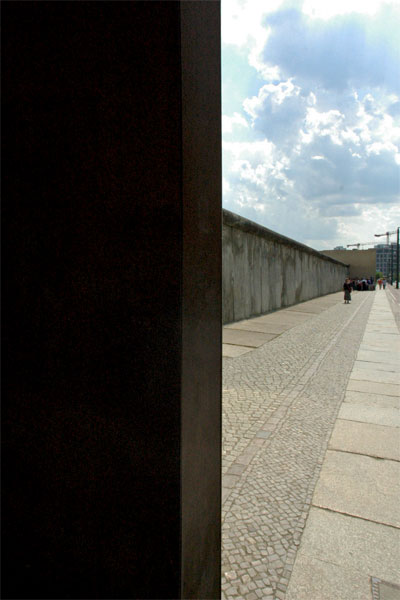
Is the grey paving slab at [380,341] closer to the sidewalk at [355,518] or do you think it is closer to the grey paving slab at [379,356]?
the grey paving slab at [379,356]

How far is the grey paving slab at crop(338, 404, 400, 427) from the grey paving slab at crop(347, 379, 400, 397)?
1.98 feet

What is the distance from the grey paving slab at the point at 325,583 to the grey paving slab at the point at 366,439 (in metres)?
1.34

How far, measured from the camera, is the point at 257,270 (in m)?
11.5

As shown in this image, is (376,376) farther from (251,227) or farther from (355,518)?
(251,227)

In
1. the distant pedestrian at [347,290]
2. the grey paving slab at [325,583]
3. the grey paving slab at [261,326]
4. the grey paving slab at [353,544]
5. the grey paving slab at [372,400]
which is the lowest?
the grey paving slab at [372,400]

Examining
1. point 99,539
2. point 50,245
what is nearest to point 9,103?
point 50,245

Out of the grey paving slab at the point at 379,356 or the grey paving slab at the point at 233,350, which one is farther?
the grey paving slab at the point at 379,356

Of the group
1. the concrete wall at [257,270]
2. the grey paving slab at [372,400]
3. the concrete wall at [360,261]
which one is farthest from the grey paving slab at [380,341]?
the concrete wall at [360,261]

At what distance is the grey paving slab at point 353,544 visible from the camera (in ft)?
5.84

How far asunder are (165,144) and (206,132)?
9.4 inches

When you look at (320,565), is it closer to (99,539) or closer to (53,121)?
(99,539)

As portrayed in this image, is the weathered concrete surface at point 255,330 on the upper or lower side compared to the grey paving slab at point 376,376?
upper

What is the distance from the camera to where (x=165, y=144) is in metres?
1.02

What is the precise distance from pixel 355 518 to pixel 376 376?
365 centimetres
